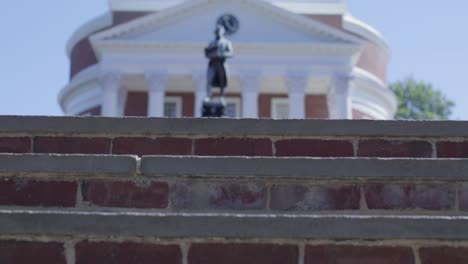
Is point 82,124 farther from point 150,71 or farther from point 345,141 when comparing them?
point 150,71

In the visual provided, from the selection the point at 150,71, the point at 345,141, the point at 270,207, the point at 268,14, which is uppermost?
the point at 268,14

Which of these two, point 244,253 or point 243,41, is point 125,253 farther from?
point 243,41

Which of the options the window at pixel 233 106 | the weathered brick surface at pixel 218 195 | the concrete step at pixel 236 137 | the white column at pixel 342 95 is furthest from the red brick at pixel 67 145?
the window at pixel 233 106

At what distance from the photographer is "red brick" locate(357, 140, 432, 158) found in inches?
232

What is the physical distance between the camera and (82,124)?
19.3 ft

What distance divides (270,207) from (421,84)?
239ft

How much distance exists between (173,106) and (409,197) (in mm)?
44385

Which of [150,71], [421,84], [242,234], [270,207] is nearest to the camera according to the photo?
[242,234]

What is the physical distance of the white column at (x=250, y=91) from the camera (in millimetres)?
45344

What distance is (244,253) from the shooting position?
496 centimetres

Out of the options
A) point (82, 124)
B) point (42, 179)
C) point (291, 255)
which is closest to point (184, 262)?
point (291, 255)

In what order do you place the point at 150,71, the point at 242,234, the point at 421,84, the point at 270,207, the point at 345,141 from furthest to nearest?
the point at 421,84 → the point at 150,71 → the point at 345,141 → the point at 270,207 → the point at 242,234

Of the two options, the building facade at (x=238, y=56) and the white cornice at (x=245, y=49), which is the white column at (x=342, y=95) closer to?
the building facade at (x=238, y=56)

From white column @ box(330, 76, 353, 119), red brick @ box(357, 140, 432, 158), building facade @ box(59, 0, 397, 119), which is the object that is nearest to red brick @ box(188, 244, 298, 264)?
red brick @ box(357, 140, 432, 158)
